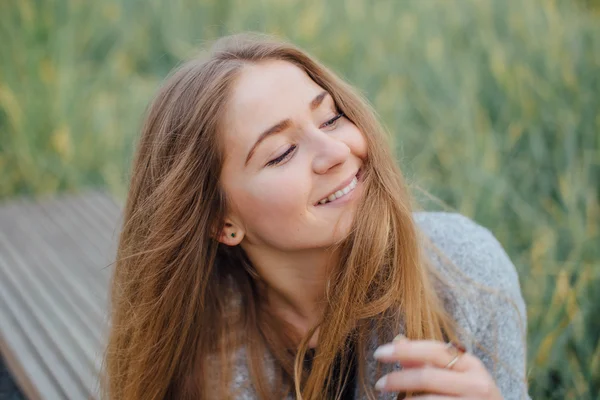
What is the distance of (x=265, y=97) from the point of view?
1602mm

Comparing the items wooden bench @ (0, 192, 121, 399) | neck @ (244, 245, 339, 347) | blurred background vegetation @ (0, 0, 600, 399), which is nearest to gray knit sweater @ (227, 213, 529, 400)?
neck @ (244, 245, 339, 347)

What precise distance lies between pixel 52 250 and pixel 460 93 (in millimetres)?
2159

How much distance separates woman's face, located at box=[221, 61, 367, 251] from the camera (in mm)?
1555

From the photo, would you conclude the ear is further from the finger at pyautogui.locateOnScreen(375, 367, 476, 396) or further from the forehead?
the finger at pyautogui.locateOnScreen(375, 367, 476, 396)

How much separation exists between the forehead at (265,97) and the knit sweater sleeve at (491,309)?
1.94ft

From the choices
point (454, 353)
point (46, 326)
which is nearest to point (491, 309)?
point (454, 353)

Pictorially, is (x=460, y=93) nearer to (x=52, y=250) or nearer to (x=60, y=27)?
(x=52, y=250)

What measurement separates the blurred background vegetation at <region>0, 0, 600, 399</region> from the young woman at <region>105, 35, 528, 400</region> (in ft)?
2.23

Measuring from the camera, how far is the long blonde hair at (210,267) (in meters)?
1.64

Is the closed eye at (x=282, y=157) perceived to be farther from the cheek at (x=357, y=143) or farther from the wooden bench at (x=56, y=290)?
the wooden bench at (x=56, y=290)

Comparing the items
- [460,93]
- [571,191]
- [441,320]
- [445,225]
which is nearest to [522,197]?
[571,191]

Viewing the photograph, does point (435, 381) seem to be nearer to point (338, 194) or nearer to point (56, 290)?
point (338, 194)

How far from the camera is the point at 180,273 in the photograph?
173cm

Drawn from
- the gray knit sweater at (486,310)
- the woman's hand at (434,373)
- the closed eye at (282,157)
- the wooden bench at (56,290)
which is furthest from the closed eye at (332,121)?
Answer: the wooden bench at (56,290)
